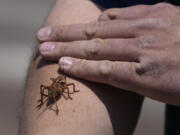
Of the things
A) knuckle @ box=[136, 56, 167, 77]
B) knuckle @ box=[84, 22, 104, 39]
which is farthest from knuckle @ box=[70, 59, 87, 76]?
knuckle @ box=[136, 56, 167, 77]

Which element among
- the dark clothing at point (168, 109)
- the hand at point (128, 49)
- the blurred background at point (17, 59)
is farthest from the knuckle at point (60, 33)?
the blurred background at point (17, 59)

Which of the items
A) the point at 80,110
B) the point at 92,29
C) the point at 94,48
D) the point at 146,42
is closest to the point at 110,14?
the point at 92,29

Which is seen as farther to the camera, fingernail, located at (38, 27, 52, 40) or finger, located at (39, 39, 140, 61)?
fingernail, located at (38, 27, 52, 40)

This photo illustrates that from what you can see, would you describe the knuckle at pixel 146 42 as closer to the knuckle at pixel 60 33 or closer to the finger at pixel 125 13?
the finger at pixel 125 13

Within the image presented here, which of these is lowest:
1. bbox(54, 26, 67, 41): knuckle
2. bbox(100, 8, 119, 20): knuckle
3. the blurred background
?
the blurred background

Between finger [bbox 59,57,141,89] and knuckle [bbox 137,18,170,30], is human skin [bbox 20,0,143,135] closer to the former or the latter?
finger [bbox 59,57,141,89]

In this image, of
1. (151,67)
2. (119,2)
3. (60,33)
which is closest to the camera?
(151,67)

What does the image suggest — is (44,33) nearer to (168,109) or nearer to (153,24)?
(153,24)
